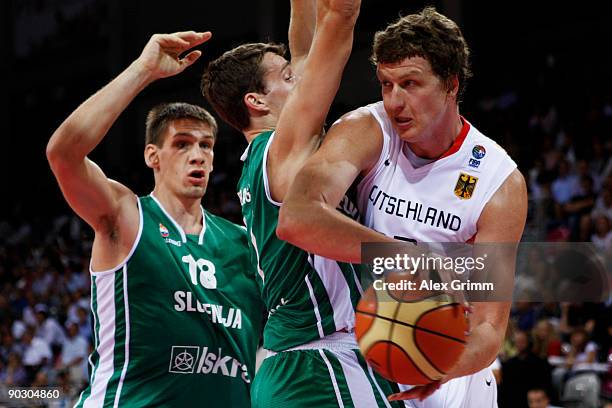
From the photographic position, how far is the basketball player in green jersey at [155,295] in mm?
4004

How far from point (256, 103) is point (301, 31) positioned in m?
0.45

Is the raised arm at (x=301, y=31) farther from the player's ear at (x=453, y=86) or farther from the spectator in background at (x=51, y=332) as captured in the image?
the spectator in background at (x=51, y=332)

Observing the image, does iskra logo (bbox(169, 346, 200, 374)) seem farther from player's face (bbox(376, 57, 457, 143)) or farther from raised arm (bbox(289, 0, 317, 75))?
player's face (bbox(376, 57, 457, 143))

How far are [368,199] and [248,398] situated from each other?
154cm

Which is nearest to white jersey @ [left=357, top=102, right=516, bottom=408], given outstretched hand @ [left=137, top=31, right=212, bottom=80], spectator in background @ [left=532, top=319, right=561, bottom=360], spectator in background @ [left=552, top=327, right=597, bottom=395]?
outstretched hand @ [left=137, top=31, right=212, bottom=80]

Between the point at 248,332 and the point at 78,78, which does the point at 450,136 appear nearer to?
the point at 248,332

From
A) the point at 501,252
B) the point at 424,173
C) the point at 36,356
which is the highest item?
the point at 424,173

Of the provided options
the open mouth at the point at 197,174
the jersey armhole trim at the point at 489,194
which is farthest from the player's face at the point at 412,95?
the open mouth at the point at 197,174

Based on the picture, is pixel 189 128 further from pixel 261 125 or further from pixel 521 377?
pixel 521 377

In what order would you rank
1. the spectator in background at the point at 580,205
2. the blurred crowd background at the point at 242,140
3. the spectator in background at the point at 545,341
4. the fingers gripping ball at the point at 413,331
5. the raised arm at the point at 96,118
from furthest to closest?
the spectator in background at the point at 580,205 < the blurred crowd background at the point at 242,140 < the spectator in background at the point at 545,341 < the raised arm at the point at 96,118 < the fingers gripping ball at the point at 413,331

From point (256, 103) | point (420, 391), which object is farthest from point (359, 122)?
point (420, 391)

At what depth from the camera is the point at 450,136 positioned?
3354mm

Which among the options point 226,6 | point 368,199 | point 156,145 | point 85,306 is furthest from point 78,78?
point 368,199

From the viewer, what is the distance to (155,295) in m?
4.28
